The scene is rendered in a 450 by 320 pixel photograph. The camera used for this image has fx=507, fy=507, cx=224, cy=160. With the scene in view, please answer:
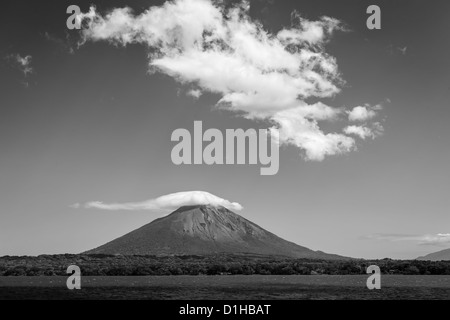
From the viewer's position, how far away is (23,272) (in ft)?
630

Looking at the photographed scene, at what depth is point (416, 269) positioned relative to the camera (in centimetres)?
19738
